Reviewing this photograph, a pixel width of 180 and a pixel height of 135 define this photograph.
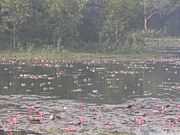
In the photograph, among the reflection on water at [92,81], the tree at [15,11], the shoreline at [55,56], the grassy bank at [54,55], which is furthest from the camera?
the tree at [15,11]

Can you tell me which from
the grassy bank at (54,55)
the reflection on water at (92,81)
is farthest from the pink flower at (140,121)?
the grassy bank at (54,55)

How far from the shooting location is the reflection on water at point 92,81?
90.7 feet

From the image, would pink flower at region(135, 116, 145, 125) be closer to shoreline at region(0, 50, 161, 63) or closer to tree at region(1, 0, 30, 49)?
shoreline at region(0, 50, 161, 63)

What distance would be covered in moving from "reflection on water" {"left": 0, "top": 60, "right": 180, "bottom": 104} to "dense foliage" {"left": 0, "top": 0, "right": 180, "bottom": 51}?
1547 cm

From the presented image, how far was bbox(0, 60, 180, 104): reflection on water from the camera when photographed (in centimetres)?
2764

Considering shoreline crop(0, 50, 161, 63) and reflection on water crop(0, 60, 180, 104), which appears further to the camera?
shoreline crop(0, 50, 161, 63)

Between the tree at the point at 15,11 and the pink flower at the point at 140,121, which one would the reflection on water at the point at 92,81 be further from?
the tree at the point at 15,11

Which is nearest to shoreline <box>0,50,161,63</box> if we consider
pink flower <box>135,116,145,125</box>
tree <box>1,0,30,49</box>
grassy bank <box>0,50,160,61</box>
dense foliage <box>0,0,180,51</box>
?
grassy bank <box>0,50,160,61</box>

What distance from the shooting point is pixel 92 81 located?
33.6 metres

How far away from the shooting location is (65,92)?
28.1 metres

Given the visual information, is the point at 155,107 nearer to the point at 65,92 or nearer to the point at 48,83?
the point at 65,92

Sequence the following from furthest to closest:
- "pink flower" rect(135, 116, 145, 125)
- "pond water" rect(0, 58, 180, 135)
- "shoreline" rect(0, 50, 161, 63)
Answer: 1. "shoreline" rect(0, 50, 161, 63)
2. "pond water" rect(0, 58, 180, 135)
3. "pink flower" rect(135, 116, 145, 125)

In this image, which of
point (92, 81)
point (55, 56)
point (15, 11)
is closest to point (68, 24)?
point (15, 11)

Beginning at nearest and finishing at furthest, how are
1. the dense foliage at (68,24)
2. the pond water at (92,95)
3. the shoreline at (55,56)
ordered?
the pond water at (92,95)
the shoreline at (55,56)
the dense foliage at (68,24)
